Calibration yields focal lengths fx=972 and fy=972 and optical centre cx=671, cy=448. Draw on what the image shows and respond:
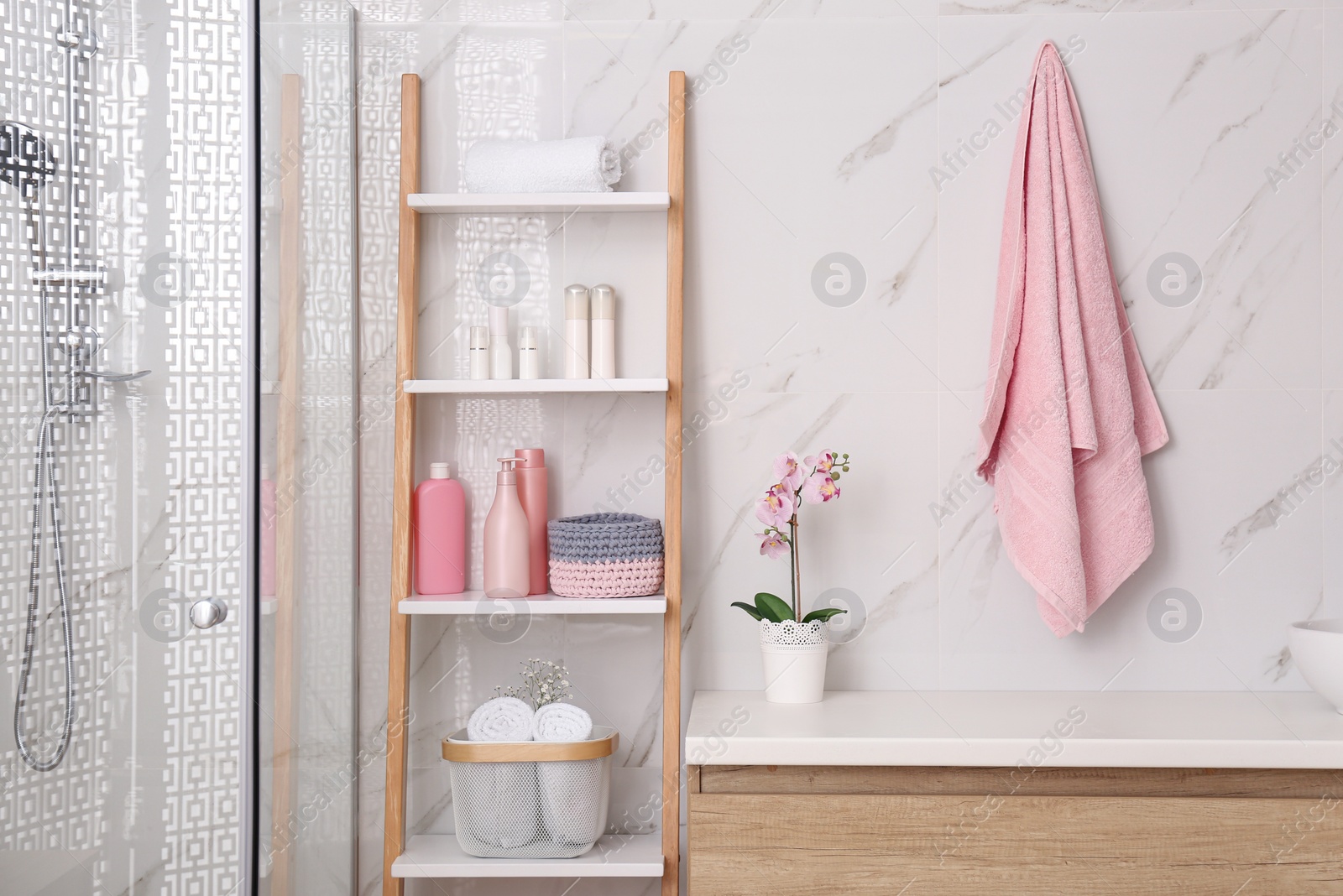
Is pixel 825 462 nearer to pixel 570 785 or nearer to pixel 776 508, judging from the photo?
pixel 776 508

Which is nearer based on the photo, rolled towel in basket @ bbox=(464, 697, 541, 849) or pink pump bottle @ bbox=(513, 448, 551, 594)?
rolled towel in basket @ bbox=(464, 697, 541, 849)

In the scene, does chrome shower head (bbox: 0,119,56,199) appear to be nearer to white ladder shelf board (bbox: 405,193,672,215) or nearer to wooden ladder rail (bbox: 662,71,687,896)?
white ladder shelf board (bbox: 405,193,672,215)

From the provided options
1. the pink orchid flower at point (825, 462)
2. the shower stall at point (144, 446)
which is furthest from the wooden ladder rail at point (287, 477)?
the pink orchid flower at point (825, 462)

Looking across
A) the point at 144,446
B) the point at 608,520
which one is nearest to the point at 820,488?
the point at 608,520

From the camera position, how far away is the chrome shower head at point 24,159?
3.20 feet

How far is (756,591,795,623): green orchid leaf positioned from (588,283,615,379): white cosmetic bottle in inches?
17.0

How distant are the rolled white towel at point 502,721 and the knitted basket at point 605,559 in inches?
7.4

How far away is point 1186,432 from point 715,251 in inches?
33.0

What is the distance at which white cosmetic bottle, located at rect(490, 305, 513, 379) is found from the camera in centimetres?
157

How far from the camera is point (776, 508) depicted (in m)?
1.49

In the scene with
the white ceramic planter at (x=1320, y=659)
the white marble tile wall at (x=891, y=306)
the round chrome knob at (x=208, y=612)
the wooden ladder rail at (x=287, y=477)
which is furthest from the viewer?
the white marble tile wall at (x=891, y=306)

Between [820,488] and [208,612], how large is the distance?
33.6 inches

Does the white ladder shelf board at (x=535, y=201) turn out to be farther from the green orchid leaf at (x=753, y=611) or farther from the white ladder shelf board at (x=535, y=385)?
the green orchid leaf at (x=753, y=611)

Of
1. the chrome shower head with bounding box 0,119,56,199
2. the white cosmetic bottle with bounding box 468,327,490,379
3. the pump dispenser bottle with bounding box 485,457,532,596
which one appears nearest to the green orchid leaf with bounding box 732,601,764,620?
the pump dispenser bottle with bounding box 485,457,532,596
